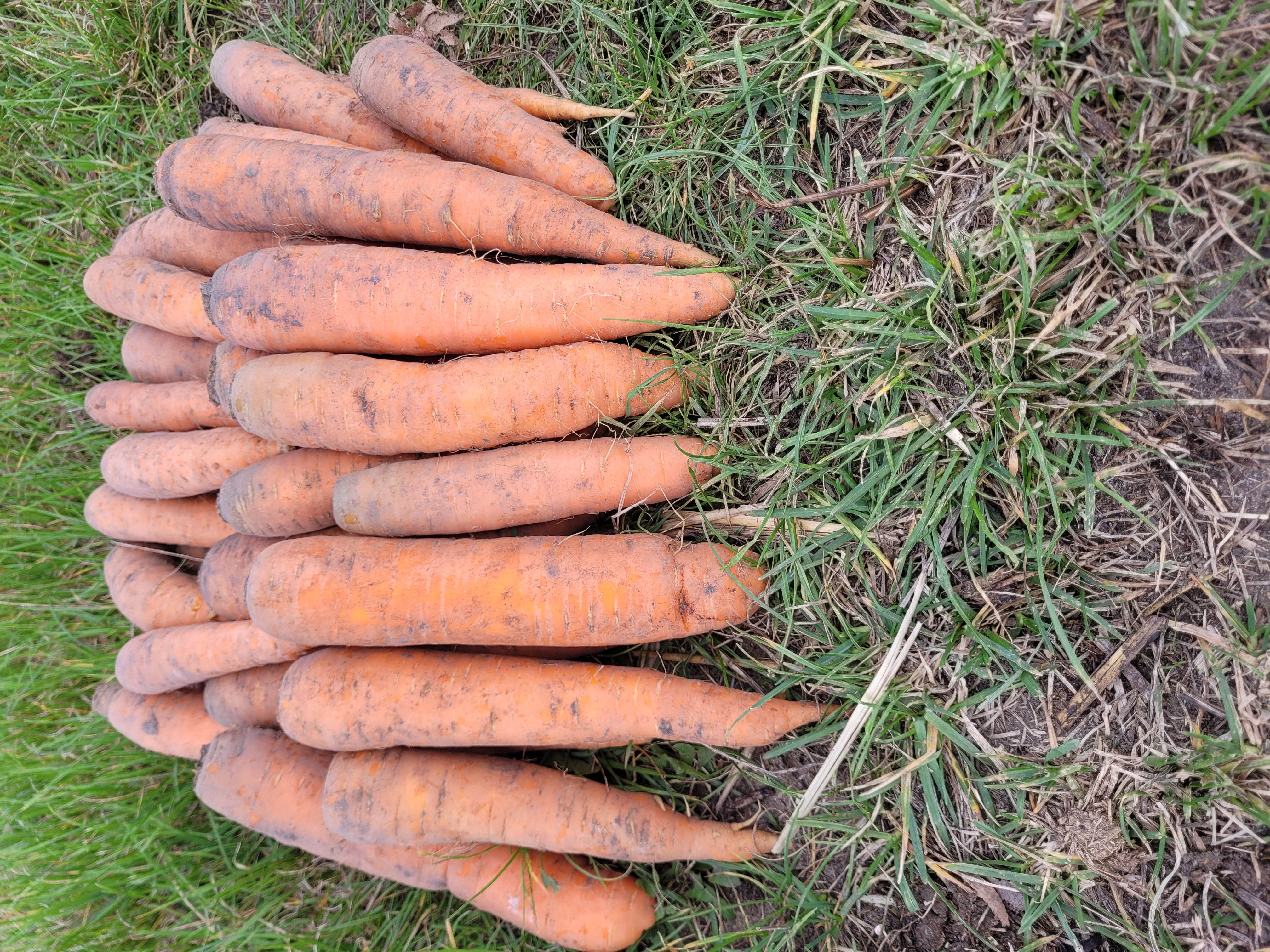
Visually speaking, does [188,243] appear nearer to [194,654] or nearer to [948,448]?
[194,654]

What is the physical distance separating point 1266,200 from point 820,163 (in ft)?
3.07

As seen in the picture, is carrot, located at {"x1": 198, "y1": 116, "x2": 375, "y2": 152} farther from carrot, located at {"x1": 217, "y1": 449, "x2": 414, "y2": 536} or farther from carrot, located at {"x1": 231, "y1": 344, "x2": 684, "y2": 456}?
carrot, located at {"x1": 217, "y1": 449, "x2": 414, "y2": 536}

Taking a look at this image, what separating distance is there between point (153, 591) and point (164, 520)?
25 centimetres

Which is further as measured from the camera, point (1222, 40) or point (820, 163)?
point (820, 163)

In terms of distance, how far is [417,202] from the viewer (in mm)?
2055

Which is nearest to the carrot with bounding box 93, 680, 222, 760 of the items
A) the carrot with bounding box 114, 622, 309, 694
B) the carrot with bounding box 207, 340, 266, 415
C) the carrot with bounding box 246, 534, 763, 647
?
the carrot with bounding box 114, 622, 309, 694

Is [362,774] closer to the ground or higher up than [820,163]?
closer to the ground

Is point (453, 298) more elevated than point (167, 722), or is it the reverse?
point (453, 298)

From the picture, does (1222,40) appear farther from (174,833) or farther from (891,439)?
(174,833)

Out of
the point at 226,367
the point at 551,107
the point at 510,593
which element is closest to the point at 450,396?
the point at 510,593

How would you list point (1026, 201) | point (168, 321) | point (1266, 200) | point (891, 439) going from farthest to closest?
point (168, 321), point (891, 439), point (1026, 201), point (1266, 200)

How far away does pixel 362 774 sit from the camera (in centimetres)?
210

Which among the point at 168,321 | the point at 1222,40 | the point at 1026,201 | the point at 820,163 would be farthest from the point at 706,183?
the point at 168,321

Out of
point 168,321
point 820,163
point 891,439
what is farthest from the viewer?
point 168,321
